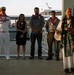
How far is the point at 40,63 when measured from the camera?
38.7ft

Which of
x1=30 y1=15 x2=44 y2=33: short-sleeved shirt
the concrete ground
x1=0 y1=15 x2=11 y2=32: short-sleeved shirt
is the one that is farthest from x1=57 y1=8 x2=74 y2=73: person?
x1=0 y1=15 x2=11 y2=32: short-sleeved shirt

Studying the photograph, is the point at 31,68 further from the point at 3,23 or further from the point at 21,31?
the point at 3,23

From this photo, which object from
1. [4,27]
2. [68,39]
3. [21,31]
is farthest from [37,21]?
[68,39]

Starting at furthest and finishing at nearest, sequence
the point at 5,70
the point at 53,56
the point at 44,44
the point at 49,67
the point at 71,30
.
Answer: the point at 44,44 → the point at 53,56 → the point at 49,67 → the point at 5,70 → the point at 71,30

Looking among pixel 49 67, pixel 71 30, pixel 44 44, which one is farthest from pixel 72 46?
pixel 44 44

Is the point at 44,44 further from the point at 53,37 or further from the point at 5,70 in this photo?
the point at 5,70

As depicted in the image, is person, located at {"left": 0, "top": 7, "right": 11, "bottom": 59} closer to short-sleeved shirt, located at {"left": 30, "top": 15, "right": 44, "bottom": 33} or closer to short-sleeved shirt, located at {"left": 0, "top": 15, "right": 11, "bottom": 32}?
short-sleeved shirt, located at {"left": 0, "top": 15, "right": 11, "bottom": 32}

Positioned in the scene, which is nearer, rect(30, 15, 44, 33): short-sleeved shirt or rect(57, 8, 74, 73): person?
rect(57, 8, 74, 73): person

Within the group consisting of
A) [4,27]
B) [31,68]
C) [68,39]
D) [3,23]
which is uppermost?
[3,23]

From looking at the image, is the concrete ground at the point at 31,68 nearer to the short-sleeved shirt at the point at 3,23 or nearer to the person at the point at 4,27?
the person at the point at 4,27

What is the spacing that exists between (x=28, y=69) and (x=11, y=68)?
64 cm

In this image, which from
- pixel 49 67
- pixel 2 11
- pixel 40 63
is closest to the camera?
pixel 49 67

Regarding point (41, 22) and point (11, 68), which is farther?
point (41, 22)

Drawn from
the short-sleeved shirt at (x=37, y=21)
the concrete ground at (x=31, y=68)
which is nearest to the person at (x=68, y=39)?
the concrete ground at (x=31, y=68)
